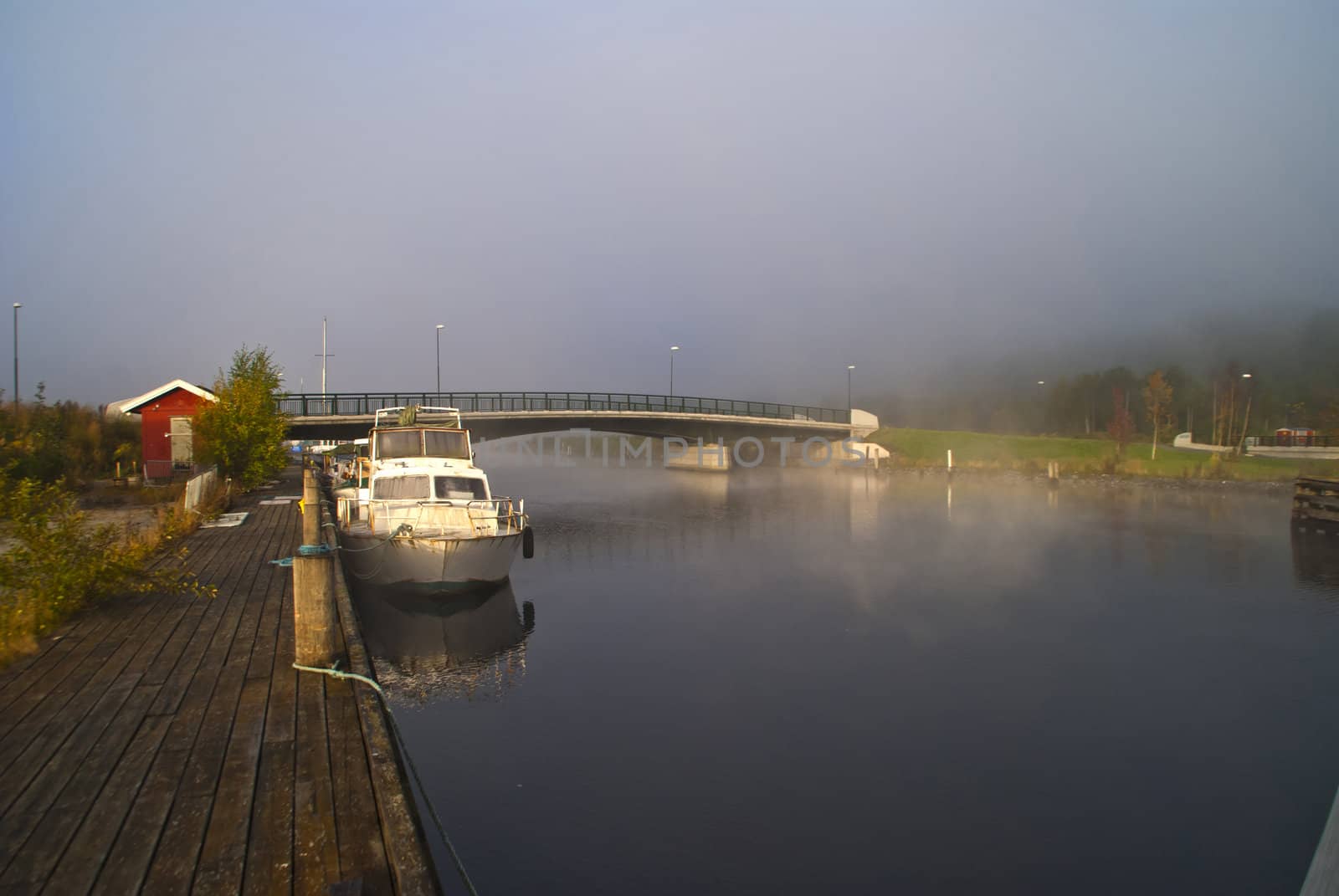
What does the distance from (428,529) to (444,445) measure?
18.2 feet

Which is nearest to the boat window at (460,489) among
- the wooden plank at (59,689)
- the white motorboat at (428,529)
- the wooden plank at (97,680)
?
the white motorboat at (428,529)

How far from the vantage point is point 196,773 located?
6.72 m

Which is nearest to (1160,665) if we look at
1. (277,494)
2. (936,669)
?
(936,669)

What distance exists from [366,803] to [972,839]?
771 centimetres

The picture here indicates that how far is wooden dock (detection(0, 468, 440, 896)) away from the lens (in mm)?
5324

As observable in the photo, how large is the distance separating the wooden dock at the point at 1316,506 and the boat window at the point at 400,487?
34.6 meters

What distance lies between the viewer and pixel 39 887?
5.12m

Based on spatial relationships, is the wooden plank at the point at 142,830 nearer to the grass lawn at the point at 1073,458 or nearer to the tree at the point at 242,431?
the tree at the point at 242,431

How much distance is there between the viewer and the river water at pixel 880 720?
9.88 m

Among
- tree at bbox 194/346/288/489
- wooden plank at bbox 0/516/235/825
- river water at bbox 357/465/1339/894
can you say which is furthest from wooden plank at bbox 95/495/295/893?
tree at bbox 194/346/288/489

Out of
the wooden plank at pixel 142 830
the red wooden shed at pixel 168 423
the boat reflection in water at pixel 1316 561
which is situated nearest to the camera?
the wooden plank at pixel 142 830

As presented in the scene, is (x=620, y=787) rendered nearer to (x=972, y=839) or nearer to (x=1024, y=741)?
(x=972, y=839)

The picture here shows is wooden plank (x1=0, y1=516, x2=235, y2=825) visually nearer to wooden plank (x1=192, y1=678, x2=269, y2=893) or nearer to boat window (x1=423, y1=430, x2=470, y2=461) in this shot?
wooden plank (x1=192, y1=678, x2=269, y2=893)

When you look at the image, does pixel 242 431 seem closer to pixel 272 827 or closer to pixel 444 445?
pixel 444 445
